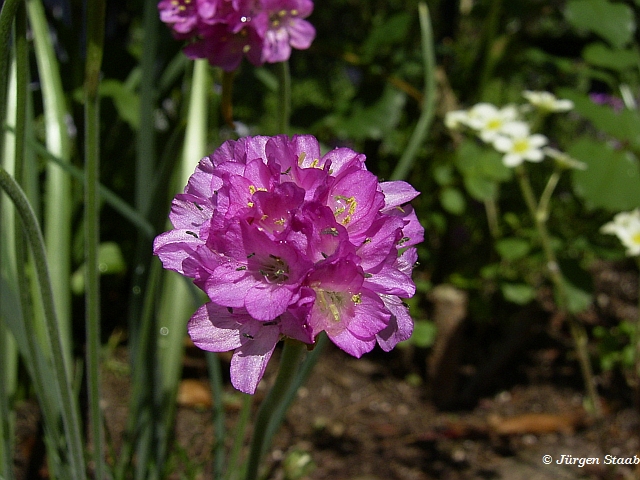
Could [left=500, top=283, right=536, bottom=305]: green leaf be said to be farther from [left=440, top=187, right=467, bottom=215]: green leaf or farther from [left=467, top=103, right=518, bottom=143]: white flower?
[left=467, top=103, right=518, bottom=143]: white flower

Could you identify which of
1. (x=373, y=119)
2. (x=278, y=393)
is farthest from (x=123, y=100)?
(x=278, y=393)

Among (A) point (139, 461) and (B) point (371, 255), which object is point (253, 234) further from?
(A) point (139, 461)

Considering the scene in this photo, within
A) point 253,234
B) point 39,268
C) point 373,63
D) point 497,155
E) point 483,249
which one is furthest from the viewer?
point 483,249

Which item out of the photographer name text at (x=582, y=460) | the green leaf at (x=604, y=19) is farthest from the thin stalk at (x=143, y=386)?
the green leaf at (x=604, y=19)

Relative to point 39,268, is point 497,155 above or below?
below

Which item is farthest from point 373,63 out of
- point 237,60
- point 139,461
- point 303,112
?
point 139,461
